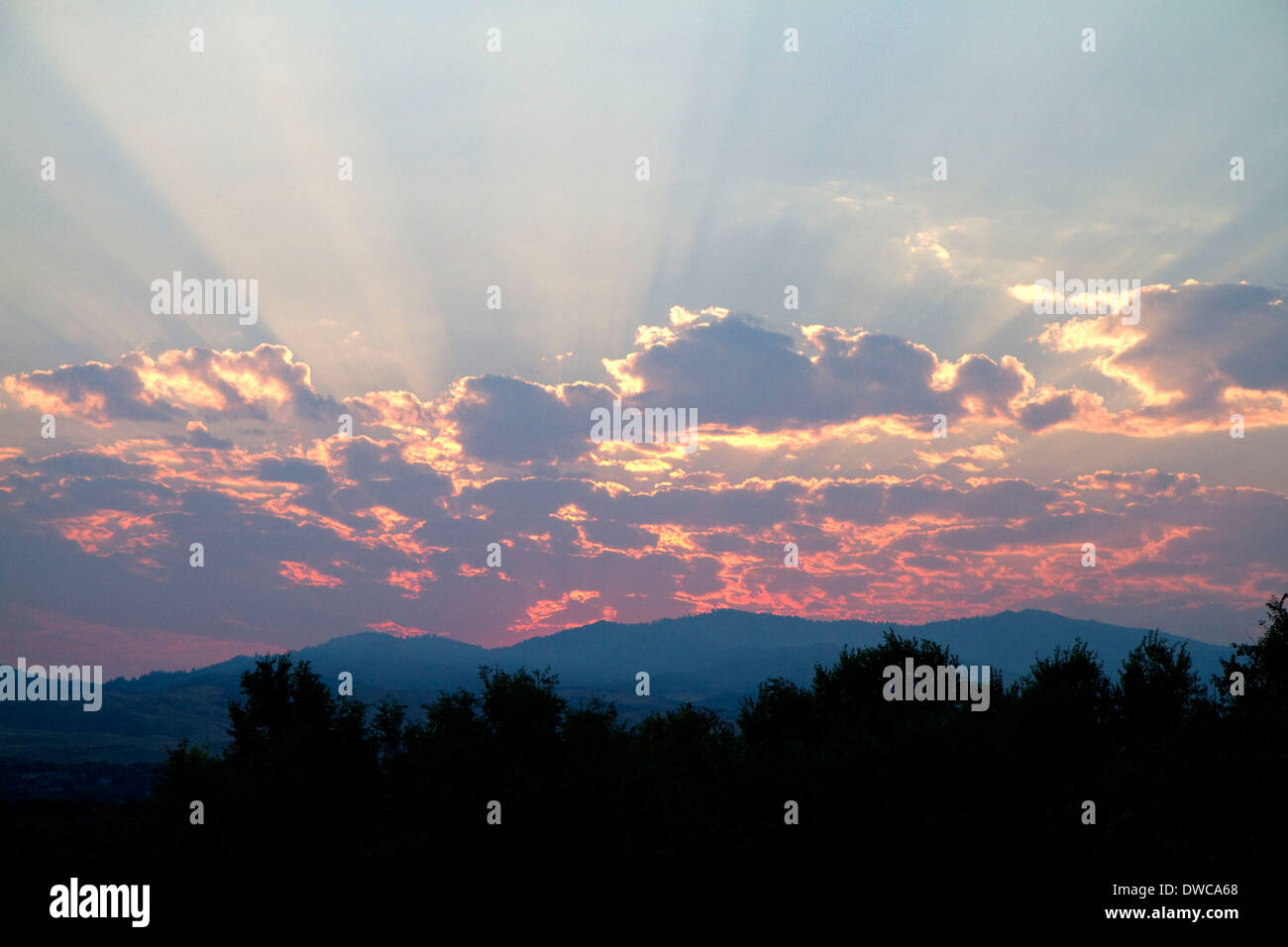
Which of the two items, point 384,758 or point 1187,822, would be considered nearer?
point 1187,822

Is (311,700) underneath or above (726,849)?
above

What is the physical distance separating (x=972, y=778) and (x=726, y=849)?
57.5ft

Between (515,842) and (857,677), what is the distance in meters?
39.1

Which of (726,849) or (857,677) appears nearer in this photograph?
(726,849)
